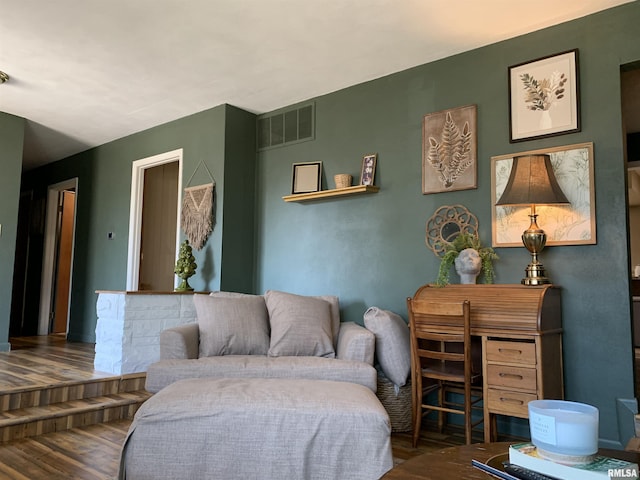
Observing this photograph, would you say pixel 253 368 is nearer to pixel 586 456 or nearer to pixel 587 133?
pixel 586 456

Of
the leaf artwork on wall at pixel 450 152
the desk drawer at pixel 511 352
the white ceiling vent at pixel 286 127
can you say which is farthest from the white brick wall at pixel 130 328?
the desk drawer at pixel 511 352

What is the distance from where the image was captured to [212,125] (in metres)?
4.80

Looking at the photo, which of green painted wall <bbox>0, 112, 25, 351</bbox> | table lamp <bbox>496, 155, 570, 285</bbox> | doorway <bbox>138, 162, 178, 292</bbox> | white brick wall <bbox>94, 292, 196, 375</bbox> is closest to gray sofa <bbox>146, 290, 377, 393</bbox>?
white brick wall <bbox>94, 292, 196, 375</bbox>

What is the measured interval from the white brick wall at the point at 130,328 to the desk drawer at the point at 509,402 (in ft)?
8.66

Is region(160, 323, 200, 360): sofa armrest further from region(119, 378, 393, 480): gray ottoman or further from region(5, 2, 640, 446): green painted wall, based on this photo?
region(5, 2, 640, 446): green painted wall

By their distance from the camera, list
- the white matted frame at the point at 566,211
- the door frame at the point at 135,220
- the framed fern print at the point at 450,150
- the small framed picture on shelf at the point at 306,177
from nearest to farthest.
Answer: the white matted frame at the point at 566,211 < the framed fern print at the point at 450,150 < the small framed picture on shelf at the point at 306,177 < the door frame at the point at 135,220

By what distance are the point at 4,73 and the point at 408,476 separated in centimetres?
452

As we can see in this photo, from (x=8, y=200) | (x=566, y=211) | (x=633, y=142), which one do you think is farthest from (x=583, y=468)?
(x=8, y=200)

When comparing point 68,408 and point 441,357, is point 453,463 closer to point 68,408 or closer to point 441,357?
point 441,357

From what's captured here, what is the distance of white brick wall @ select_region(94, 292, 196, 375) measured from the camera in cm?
388

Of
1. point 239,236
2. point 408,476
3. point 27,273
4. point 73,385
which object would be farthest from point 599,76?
point 27,273

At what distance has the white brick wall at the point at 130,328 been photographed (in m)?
3.88

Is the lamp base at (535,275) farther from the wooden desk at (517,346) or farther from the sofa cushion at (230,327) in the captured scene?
the sofa cushion at (230,327)

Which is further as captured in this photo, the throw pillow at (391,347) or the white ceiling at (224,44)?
the throw pillow at (391,347)
